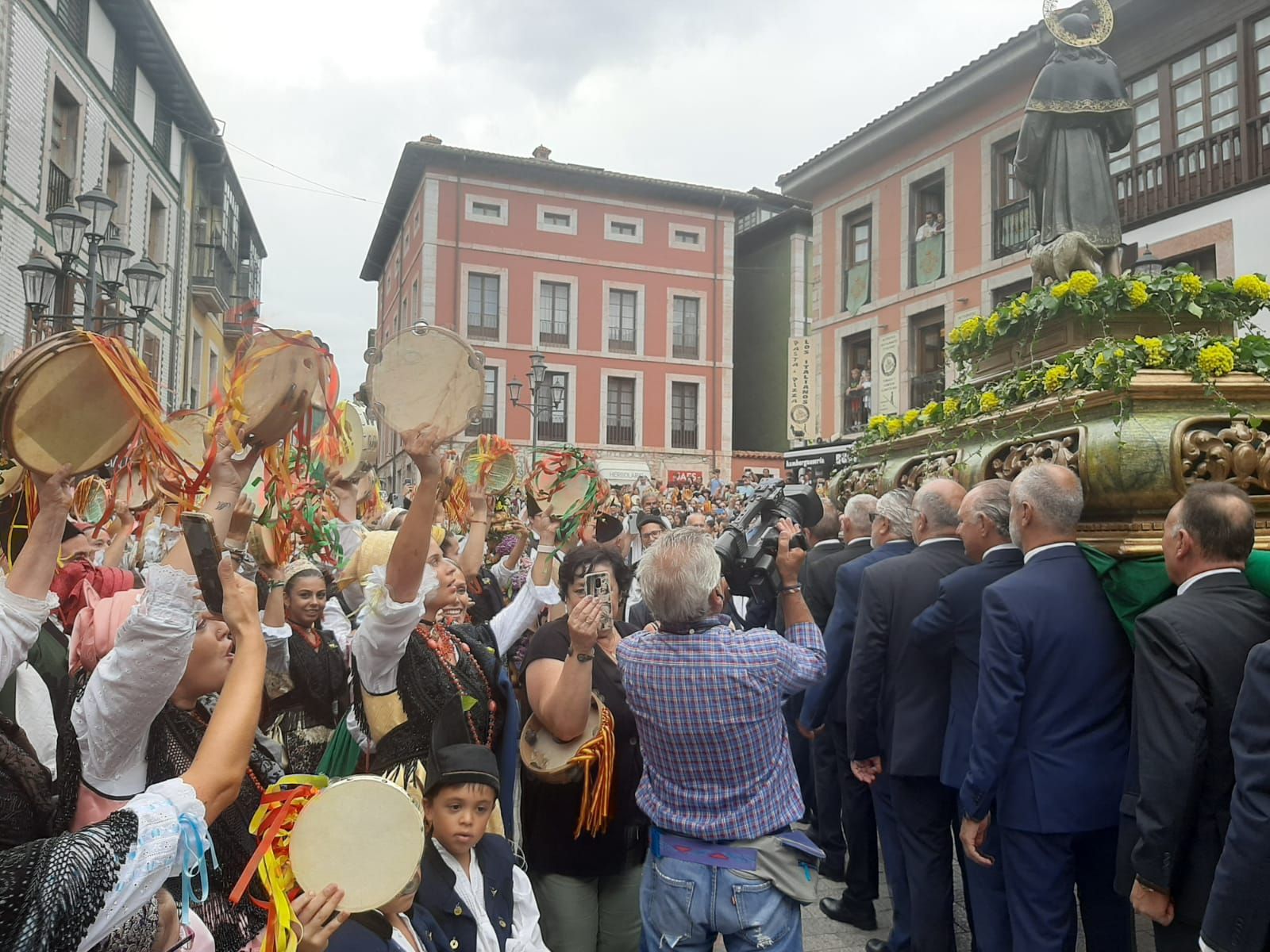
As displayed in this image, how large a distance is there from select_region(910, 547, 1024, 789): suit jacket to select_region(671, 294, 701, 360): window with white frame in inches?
1188

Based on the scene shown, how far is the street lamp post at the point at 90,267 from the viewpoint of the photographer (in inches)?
316

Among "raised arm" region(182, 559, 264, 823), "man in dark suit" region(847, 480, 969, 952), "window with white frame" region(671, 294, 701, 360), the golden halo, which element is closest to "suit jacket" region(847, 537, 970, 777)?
A: "man in dark suit" region(847, 480, 969, 952)

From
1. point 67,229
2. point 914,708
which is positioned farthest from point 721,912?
point 67,229

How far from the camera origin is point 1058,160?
18.5ft

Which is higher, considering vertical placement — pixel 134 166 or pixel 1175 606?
pixel 134 166

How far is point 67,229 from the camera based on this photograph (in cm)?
802

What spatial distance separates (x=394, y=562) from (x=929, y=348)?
18.6m

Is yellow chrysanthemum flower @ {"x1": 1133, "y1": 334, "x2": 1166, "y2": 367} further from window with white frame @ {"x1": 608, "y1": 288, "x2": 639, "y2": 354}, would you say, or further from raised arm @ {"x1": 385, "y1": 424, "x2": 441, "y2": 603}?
window with white frame @ {"x1": 608, "y1": 288, "x2": 639, "y2": 354}

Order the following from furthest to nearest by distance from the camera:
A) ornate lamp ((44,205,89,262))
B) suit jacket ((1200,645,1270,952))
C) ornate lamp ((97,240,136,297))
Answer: ornate lamp ((97,240,136,297)) → ornate lamp ((44,205,89,262)) → suit jacket ((1200,645,1270,952))

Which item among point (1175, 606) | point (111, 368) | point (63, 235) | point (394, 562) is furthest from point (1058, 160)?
point (63, 235)

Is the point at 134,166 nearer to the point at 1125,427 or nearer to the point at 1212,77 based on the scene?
the point at 1212,77

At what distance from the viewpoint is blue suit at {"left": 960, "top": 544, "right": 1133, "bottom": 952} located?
3.20 meters

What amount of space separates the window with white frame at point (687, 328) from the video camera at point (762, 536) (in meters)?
30.5

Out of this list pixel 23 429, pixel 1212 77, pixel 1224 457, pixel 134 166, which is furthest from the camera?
pixel 134 166
